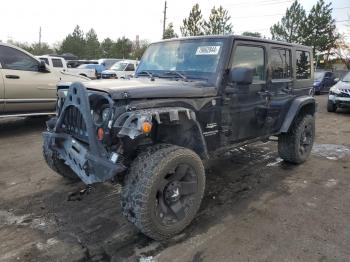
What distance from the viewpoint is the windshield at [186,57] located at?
4.40m

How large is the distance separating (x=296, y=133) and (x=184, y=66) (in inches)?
90.3

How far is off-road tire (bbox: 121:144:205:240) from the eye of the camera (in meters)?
3.20

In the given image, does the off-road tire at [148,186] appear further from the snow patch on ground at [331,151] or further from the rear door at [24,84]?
the rear door at [24,84]

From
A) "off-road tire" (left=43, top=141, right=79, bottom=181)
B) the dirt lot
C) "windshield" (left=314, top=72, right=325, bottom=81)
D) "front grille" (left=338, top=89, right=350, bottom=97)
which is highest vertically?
"windshield" (left=314, top=72, right=325, bottom=81)

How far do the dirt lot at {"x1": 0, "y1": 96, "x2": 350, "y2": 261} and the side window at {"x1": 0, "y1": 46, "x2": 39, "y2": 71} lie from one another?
8.03ft

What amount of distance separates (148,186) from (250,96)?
215cm

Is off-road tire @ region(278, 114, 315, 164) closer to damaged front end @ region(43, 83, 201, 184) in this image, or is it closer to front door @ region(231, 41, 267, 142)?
front door @ region(231, 41, 267, 142)

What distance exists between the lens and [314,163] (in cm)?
620

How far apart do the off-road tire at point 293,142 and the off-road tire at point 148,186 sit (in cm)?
287

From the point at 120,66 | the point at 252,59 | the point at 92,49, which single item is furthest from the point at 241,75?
the point at 92,49

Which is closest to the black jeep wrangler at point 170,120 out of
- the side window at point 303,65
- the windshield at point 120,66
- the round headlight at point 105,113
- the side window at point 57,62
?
the round headlight at point 105,113

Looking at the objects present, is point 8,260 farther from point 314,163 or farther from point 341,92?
point 341,92

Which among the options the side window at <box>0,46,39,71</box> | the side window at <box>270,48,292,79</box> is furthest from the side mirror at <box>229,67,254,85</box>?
the side window at <box>0,46,39,71</box>

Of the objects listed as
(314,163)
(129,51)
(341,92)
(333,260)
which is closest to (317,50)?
(129,51)
